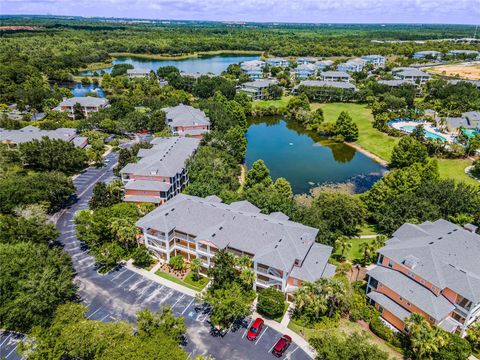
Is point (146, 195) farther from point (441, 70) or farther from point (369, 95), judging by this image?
point (441, 70)

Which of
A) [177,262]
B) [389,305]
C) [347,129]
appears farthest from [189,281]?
[347,129]

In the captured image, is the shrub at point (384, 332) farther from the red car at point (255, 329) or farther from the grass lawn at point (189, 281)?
the grass lawn at point (189, 281)

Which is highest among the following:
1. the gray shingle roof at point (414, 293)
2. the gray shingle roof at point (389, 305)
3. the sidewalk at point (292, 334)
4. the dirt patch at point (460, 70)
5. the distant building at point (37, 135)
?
the dirt patch at point (460, 70)

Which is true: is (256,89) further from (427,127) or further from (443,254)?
(443,254)

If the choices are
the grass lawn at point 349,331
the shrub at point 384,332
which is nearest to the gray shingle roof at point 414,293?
the shrub at point 384,332

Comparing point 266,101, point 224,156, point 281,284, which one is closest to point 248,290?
point 281,284

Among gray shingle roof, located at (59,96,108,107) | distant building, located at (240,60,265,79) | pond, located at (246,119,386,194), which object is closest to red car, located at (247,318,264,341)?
pond, located at (246,119,386,194)

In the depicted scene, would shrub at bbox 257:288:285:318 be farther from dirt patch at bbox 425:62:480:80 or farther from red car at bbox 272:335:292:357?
dirt patch at bbox 425:62:480:80
